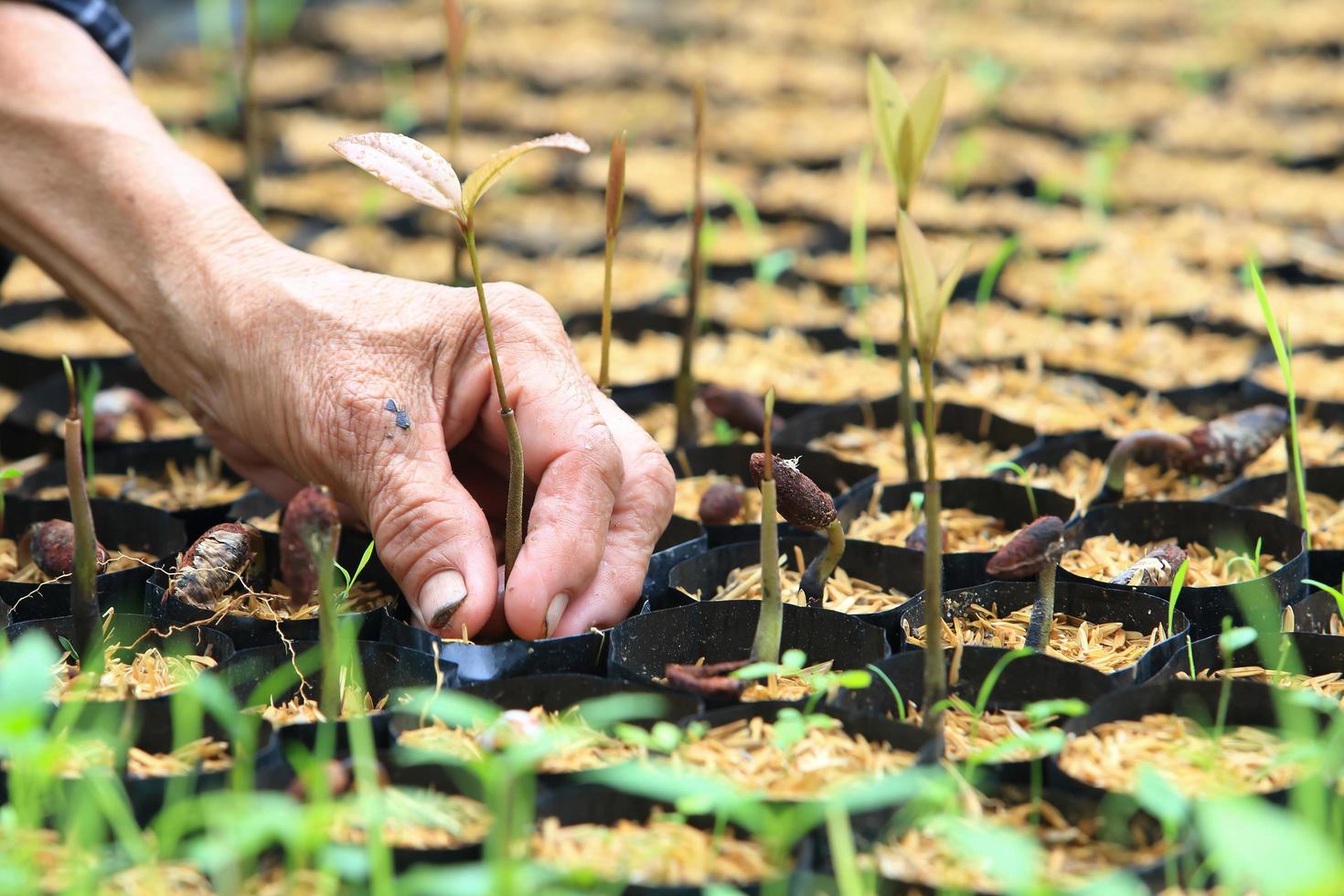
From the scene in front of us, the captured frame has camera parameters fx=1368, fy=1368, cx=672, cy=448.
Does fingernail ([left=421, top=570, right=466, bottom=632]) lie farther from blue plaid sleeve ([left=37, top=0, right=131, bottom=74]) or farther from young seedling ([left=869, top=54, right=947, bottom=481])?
blue plaid sleeve ([left=37, top=0, right=131, bottom=74])

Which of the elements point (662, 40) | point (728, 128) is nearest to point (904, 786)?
point (728, 128)

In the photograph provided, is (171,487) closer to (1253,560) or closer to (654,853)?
(654,853)

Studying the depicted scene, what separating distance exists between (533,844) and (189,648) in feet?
1.54

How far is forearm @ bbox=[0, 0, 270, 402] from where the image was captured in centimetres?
155

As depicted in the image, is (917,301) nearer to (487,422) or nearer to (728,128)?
(487,422)

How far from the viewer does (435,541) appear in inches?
49.9

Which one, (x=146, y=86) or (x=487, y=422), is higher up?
(x=146, y=86)

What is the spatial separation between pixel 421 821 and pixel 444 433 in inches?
19.1

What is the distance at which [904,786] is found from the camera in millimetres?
892

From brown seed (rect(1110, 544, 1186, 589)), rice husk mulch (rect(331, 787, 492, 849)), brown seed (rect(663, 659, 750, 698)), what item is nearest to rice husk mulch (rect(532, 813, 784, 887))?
rice husk mulch (rect(331, 787, 492, 849))

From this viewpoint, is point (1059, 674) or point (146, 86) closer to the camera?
point (1059, 674)

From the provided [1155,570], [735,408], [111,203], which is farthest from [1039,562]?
[111,203]

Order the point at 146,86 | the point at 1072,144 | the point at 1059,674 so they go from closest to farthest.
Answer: the point at 1059,674, the point at 1072,144, the point at 146,86

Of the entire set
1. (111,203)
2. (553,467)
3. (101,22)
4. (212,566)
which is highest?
(101,22)
